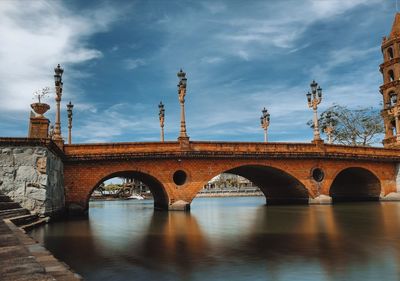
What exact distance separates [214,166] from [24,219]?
12.6m

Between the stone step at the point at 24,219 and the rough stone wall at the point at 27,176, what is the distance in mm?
766

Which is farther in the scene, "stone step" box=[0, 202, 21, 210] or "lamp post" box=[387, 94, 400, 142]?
"lamp post" box=[387, 94, 400, 142]

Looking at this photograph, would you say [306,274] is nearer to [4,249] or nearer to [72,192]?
[4,249]

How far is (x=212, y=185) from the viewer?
10412 centimetres

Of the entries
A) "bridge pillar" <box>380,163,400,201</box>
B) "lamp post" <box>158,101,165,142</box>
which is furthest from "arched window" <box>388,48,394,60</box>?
"lamp post" <box>158,101,165,142</box>

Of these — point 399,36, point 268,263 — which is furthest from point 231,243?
point 399,36

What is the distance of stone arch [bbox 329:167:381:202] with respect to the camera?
3134cm

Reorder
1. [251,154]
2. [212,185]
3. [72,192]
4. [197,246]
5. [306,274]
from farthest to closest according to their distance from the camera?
[212,185] → [251,154] → [72,192] → [197,246] → [306,274]

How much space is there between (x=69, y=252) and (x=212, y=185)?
95521 mm

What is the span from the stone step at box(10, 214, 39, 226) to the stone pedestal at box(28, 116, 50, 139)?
355 cm

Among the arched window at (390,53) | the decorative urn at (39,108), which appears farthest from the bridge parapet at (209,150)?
the arched window at (390,53)

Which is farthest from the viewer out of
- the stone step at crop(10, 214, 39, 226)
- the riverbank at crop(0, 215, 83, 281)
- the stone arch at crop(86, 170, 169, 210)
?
the stone arch at crop(86, 170, 169, 210)

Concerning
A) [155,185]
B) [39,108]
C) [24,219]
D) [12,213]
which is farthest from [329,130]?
[12,213]

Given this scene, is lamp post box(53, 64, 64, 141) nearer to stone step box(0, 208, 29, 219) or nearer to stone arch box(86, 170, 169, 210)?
stone arch box(86, 170, 169, 210)
